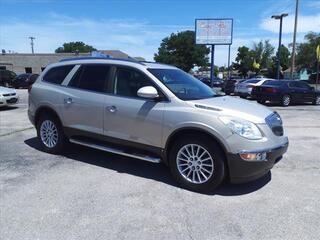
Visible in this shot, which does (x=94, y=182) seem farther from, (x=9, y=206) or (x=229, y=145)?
(x=229, y=145)

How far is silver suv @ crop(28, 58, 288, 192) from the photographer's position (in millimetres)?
4434

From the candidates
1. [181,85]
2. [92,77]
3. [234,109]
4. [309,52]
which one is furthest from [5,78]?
[309,52]

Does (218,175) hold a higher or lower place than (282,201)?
higher

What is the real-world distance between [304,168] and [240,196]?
1.92 m

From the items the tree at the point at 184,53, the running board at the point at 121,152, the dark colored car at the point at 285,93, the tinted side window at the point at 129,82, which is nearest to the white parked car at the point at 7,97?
the running board at the point at 121,152

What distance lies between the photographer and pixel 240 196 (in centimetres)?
455

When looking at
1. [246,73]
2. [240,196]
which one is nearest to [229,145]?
[240,196]

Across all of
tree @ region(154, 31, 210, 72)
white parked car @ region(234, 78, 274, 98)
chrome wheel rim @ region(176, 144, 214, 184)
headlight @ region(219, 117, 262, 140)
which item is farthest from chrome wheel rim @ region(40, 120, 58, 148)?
tree @ region(154, 31, 210, 72)

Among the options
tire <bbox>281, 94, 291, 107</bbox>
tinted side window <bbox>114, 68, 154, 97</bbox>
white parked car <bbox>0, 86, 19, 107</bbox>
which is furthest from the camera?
tire <bbox>281, 94, 291, 107</bbox>

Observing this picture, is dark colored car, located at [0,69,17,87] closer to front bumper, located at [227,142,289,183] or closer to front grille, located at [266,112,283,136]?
front grille, located at [266,112,283,136]

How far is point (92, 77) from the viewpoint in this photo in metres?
5.88

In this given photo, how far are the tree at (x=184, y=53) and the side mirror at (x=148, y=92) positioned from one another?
72.4 metres

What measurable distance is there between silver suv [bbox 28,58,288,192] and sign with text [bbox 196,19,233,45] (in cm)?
2378

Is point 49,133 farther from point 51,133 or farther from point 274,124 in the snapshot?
point 274,124
